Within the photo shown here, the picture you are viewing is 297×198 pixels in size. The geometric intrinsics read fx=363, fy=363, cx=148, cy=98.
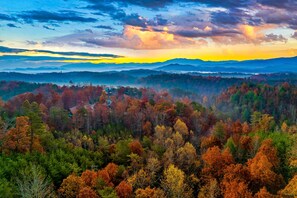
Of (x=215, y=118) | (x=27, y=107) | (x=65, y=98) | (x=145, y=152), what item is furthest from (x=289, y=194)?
(x=65, y=98)

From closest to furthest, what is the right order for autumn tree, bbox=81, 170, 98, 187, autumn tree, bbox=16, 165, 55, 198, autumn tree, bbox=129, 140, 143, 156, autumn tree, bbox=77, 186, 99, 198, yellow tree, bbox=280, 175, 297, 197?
autumn tree, bbox=16, 165, 55, 198 < yellow tree, bbox=280, 175, 297, 197 < autumn tree, bbox=77, 186, 99, 198 < autumn tree, bbox=81, 170, 98, 187 < autumn tree, bbox=129, 140, 143, 156

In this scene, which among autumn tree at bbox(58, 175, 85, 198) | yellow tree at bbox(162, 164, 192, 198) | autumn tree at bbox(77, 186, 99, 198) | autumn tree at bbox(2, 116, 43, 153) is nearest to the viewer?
autumn tree at bbox(77, 186, 99, 198)

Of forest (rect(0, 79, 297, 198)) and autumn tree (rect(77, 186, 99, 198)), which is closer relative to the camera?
autumn tree (rect(77, 186, 99, 198))

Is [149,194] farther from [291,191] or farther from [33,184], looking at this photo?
A: [291,191]

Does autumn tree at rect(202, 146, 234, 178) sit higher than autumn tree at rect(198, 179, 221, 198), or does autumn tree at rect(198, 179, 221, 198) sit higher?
autumn tree at rect(202, 146, 234, 178)

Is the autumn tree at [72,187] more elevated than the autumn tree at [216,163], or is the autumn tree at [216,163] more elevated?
the autumn tree at [216,163]

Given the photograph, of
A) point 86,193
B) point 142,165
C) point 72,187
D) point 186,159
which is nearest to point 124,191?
point 86,193

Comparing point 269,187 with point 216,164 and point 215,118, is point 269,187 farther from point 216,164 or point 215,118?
point 215,118

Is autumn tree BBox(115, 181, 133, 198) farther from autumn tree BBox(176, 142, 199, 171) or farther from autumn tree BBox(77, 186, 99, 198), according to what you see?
autumn tree BBox(176, 142, 199, 171)

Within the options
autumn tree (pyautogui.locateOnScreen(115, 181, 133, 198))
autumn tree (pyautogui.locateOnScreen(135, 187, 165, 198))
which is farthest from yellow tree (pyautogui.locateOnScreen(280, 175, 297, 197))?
autumn tree (pyautogui.locateOnScreen(115, 181, 133, 198))

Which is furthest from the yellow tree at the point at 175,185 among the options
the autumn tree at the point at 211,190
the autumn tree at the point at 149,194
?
the autumn tree at the point at 149,194

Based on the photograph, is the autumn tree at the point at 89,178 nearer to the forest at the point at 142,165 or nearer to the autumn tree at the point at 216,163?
the forest at the point at 142,165
